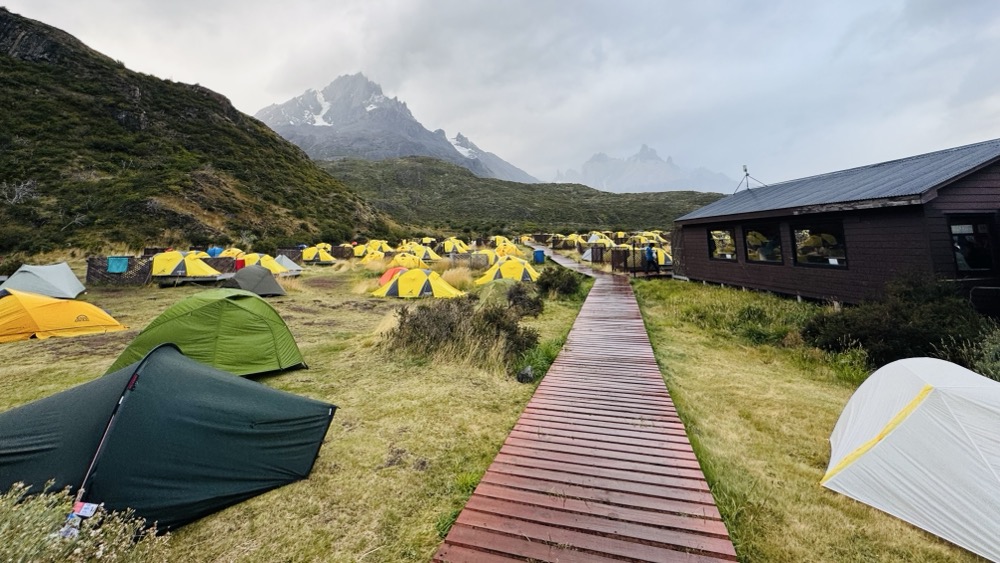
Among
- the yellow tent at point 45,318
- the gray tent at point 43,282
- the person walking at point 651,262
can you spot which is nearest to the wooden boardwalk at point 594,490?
the yellow tent at point 45,318

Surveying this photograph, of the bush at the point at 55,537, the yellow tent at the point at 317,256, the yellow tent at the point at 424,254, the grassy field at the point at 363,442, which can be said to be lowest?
the grassy field at the point at 363,442

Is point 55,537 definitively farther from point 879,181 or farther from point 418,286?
point 879,181

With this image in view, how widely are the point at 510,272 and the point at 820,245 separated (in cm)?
1088

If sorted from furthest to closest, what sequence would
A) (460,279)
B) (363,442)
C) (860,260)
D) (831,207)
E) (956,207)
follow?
(460,279), (831,207), (860,260), (956,207), (363,442)

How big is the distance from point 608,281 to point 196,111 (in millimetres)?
50687

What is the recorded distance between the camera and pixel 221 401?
3.55 m

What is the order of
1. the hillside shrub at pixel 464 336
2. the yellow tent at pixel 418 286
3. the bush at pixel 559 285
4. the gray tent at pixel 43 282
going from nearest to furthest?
the hillside shrub at pixel 464 336, the gray tent at pixel 43 282, the bush at pixel 559 285, the yellow tent at pixel 418 286

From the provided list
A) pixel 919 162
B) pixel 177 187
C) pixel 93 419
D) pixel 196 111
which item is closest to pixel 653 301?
pixel 919 162

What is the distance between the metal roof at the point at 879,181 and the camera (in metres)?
8.40

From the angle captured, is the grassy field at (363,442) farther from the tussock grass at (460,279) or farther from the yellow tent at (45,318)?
the tussock grass at (460,279)

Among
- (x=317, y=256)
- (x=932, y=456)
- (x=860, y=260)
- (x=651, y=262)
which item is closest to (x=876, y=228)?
(x=860, y=260)

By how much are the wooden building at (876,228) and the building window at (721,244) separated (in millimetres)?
473

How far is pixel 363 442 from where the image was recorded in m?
4.46

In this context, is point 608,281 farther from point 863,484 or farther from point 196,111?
point 196,111
